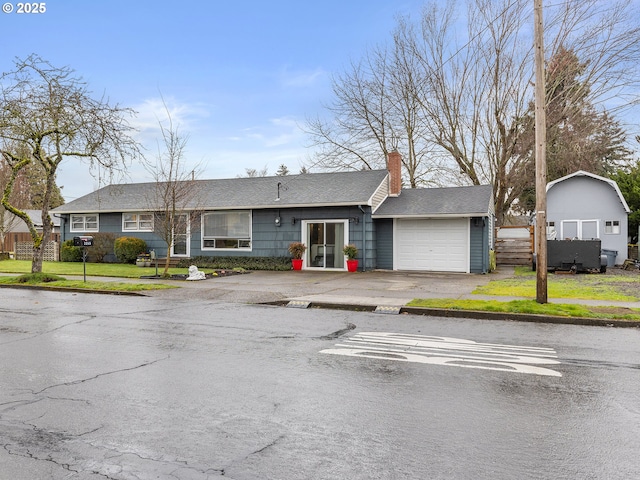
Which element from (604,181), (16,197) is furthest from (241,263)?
(16,197)

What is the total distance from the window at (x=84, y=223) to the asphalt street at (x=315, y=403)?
Answer: 61.4 feet

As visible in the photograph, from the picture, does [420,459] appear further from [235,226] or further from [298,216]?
[235,226]

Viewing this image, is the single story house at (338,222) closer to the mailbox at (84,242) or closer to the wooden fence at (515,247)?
the wooden fence at (515,247)

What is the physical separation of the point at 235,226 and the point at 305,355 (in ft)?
55.6

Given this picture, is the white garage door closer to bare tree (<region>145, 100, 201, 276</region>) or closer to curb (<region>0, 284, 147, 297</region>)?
bare tree (<region>145, 100, 201, 276</region>)

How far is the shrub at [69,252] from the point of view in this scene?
25109 millimetres

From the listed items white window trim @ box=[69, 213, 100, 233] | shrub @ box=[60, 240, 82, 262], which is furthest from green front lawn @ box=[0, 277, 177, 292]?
white window trim @ box=[69, 213, 100, 233]

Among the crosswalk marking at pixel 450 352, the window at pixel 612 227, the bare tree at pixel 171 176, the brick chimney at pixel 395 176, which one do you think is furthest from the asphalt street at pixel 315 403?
the window at pixel 612 227

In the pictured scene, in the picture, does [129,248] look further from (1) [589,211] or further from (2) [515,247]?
(1) [589,211]

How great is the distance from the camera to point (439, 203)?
67.9 feet

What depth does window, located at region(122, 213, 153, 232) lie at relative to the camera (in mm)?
24328

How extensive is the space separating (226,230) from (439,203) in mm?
9947

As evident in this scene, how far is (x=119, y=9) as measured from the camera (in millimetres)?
15047

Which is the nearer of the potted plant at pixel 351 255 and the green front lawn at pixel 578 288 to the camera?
the green front lawn at pixel 578 288
